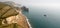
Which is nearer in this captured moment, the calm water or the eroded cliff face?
the eroded cliff face

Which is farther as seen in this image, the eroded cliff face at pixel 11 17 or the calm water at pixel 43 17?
the calm water at pixel 43 17

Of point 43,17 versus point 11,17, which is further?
point 43,17

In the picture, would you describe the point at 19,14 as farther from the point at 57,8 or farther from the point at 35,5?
the point at 57,8

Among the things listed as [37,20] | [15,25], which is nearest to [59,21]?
[37,20]
